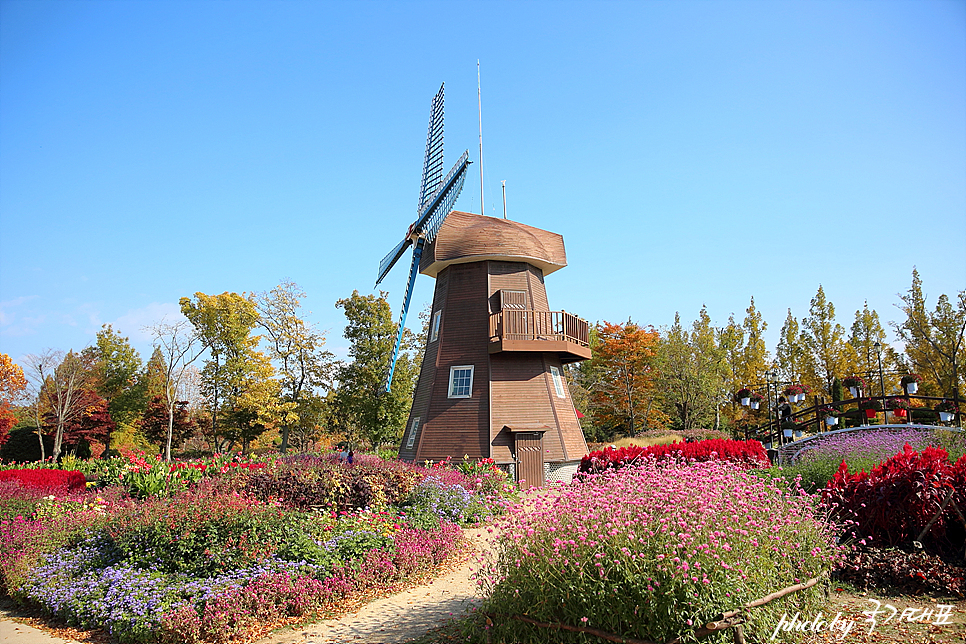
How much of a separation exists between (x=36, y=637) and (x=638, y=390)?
1109 inches

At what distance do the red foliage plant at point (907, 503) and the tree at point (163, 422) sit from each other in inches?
1222

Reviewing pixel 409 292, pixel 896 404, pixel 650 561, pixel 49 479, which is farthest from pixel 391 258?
pixel 650 561

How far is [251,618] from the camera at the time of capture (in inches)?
231

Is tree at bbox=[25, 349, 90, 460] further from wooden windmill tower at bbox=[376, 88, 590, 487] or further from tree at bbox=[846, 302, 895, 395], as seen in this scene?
tree at bbox=[846, 302, 895, 395]

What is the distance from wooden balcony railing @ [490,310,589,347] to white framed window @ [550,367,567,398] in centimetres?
116

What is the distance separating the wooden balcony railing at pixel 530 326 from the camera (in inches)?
676

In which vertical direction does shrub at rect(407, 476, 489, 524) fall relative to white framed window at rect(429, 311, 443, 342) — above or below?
below

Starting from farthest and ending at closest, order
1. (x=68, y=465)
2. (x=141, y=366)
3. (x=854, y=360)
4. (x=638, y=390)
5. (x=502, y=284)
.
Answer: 1. (x=141, y=366)
2. (x=638, y=390)
3. (x=854, y=360)
4. (x=502, y=284)
5. (x=68, y=465)

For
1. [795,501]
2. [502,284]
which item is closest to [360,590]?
[795,501]

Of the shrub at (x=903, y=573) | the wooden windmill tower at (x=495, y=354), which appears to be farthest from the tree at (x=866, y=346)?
the shrub at (x=903, y=573)

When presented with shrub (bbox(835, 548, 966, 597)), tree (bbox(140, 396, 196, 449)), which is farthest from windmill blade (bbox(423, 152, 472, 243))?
tree (bbox(140, 396, 196, 449))

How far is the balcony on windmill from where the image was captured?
55.9 feet

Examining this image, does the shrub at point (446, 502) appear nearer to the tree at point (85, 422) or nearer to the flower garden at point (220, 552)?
the flower garden at point (220, 552)

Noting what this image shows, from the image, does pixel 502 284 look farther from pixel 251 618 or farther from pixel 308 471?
pixel 251 618
